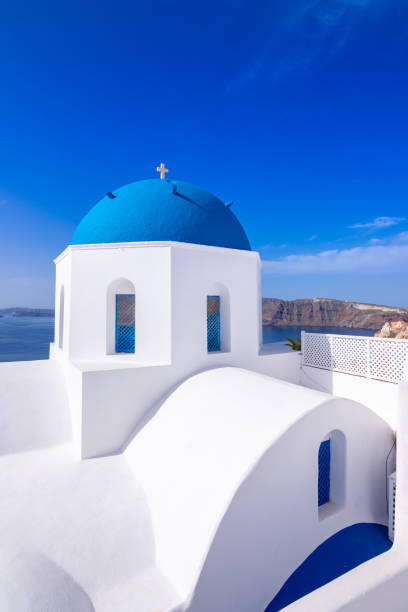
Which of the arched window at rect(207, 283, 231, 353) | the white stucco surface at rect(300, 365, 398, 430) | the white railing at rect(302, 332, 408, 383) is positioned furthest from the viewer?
the arched window at rect(207, 283, 231, 353)

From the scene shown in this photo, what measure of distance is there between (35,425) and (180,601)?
3.98 meters

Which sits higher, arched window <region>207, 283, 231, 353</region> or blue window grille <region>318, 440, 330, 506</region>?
arched window <region>207, 283, 231, 353</region>

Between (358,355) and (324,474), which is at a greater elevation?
(358,355)

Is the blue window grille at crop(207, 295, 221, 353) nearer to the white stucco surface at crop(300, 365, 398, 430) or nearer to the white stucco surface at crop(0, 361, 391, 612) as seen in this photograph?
the white stucco surface at crop(0, 361, 391, 612)

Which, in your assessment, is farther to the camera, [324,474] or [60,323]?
[60,323]

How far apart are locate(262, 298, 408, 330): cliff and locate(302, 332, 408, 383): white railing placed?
108 feet

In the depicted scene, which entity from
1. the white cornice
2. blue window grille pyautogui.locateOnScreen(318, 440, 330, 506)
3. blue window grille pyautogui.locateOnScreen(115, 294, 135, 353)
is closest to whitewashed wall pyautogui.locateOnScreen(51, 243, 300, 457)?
the white cornice

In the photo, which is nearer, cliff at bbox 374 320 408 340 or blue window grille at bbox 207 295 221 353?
blue window grille at bbox 207 295 221 353

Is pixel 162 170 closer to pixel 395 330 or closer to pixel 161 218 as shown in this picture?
pixel 161 218

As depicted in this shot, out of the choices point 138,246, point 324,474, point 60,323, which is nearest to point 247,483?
point 324,474

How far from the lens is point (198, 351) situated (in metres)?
6.20

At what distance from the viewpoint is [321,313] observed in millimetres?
48219

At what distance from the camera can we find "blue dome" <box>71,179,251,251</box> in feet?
20.6

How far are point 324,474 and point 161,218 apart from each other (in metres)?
5.38
